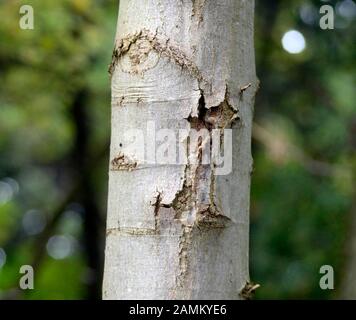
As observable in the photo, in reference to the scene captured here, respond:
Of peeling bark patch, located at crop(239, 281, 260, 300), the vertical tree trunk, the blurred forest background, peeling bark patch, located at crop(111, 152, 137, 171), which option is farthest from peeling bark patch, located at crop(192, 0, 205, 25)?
the blurred forest background

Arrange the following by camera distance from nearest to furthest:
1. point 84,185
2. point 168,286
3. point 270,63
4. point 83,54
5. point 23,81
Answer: point 168,286, point 83,54, point 23,81, point 270,63, point 84,185

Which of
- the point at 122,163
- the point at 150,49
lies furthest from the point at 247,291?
the point at 150,49

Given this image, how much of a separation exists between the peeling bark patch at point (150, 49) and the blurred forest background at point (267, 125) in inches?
65.2

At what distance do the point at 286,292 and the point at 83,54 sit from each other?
189 centimetres

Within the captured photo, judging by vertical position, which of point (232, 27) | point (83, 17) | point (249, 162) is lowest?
point (249, 162)

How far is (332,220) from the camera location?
436 cm

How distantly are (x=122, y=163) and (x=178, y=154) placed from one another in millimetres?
88

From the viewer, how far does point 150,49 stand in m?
0.96

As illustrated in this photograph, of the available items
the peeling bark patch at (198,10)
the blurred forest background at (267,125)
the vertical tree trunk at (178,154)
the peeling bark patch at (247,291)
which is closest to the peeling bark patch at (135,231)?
the vertical tree trunk at (178,154)
